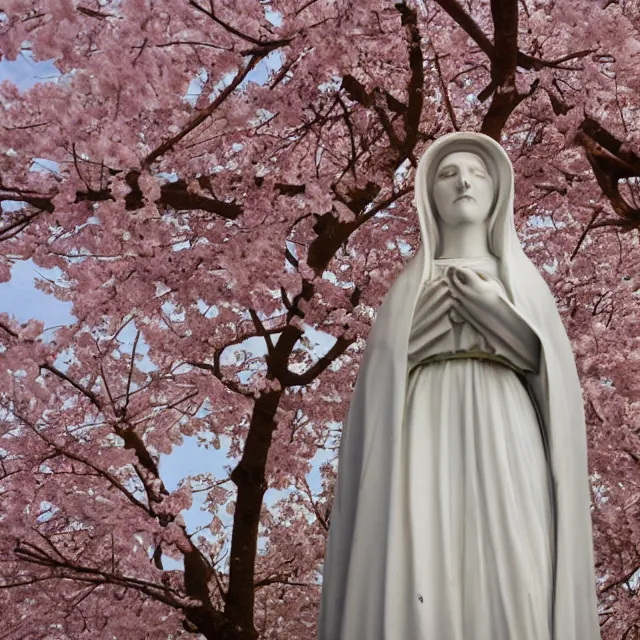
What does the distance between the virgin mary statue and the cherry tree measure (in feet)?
9.70

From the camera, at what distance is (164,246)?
A: 7.48m

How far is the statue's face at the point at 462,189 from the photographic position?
12.5 ft

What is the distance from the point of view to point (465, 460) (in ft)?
10.8

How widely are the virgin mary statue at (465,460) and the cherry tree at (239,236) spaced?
9.70 feet

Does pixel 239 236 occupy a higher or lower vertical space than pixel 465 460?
higher

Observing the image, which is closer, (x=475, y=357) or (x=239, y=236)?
(x=475, y=357)

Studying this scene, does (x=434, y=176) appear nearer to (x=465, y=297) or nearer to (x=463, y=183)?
(x=463, y=183)

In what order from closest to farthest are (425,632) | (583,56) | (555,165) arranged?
(425,632) < (583,56) < (555,165)

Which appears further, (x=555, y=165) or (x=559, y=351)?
(x=555, y=165)

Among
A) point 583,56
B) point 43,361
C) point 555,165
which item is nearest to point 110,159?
point 43,361

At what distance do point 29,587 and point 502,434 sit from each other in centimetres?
774

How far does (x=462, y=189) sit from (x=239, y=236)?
11.9 ft

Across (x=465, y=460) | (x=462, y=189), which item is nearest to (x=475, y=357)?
(x=465, y=460)

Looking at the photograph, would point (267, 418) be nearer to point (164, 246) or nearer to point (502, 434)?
point (164, 246)
